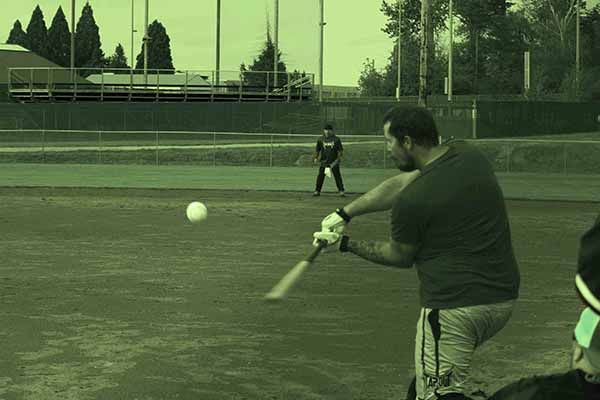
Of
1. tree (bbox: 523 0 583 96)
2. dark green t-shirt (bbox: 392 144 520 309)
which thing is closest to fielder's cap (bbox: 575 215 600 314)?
dark green t-shirt (bbox: 392 144 520 309)

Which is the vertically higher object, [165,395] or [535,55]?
[535,55]

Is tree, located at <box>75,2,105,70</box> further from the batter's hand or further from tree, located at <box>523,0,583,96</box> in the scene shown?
the batter's hand

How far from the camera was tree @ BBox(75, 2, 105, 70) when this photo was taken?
114500 millimetres

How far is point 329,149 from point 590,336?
80.5 feet

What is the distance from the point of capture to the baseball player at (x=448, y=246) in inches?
205

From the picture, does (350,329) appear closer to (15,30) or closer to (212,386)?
(212,386)

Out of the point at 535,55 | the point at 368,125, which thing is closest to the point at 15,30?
the point at 535,55

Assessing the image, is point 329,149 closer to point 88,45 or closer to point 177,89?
point 177,89

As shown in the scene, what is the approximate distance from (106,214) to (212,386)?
47.7 ft

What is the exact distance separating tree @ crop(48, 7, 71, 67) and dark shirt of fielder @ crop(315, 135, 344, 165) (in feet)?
293

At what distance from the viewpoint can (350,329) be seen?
10.1m

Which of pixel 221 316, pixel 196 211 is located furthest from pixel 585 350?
pixel 196 211

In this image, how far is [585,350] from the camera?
2965mm

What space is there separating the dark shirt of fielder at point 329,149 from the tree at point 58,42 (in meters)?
89.4
